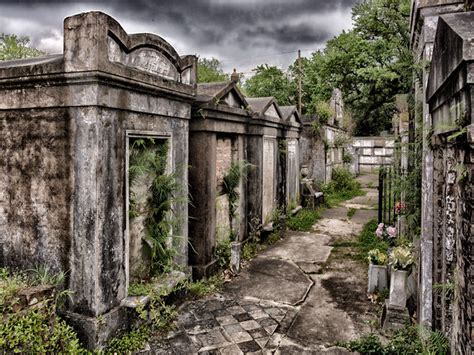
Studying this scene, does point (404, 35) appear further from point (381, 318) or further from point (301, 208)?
point (381, 318)

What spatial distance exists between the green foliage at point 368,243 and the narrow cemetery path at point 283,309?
0.98 feet

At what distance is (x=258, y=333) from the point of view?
4.41m

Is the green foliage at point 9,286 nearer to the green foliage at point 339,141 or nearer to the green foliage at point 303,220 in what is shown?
the green foliage at point 303,220

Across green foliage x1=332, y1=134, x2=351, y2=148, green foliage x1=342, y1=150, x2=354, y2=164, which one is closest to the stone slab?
green foliage x1=332, y1=134, x2=351, y2=148

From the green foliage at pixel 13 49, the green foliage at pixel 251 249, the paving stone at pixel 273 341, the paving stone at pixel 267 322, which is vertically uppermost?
the green foliage at pixel 13 49

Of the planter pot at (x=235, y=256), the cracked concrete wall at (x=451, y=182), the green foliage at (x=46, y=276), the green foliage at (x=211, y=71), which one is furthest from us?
the green foliage at (x=211, y=71)

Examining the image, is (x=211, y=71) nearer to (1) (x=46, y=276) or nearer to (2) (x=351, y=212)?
(2) (x=351, y=212)

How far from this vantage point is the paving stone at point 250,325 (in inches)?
179

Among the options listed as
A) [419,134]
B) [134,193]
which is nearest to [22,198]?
[134,193]

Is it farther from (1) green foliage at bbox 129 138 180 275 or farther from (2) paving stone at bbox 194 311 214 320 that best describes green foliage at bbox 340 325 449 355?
(1) green foliage at bbox 129 138 180 275

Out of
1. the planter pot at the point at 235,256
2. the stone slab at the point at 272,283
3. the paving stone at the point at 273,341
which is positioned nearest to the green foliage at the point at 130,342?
the paving stone at the point at 273,341

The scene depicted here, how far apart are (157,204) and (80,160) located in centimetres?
137

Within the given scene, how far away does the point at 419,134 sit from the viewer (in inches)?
184

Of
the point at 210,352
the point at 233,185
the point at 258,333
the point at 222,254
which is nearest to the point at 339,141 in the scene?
the point at 233,185
